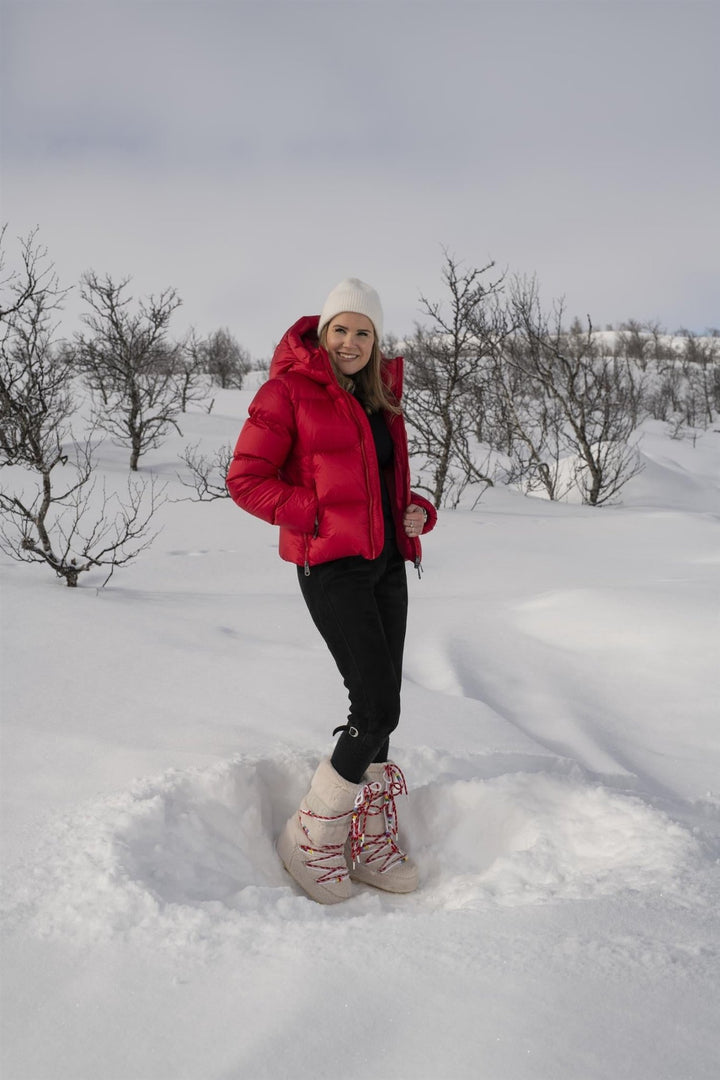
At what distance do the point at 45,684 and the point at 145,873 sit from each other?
4.66 feet

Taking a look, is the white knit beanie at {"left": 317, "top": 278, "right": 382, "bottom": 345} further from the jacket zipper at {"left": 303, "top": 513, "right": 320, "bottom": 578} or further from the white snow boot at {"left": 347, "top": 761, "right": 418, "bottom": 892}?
the white snow boot at {"left": 347, "top": 761, "right": 418, "bottom": 892}

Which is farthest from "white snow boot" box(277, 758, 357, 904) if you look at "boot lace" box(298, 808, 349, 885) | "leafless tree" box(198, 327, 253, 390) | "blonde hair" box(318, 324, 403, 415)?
"leafless tree" box(198, 327, 253, 390)

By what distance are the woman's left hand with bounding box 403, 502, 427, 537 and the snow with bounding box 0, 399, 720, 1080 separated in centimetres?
96

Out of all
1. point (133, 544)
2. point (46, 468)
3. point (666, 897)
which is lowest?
point (133, 544)

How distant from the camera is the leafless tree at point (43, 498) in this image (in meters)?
6.00

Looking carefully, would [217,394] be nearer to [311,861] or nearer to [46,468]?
[46,468]

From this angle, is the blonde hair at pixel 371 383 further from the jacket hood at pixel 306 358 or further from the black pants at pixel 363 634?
the black pants at pixel 363 634

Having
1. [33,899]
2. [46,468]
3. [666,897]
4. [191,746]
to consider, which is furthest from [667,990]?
[46,468]

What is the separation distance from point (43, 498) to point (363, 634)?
577 centimetres

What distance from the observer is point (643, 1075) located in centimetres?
129

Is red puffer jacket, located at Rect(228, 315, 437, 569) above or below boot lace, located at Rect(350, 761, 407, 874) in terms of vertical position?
above

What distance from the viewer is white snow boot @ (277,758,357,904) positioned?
7.74 feet

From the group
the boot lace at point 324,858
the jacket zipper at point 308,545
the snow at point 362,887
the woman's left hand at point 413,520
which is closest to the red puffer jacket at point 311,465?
the jacket zipper at point 308,545

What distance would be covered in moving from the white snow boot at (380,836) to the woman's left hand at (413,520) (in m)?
0.78
